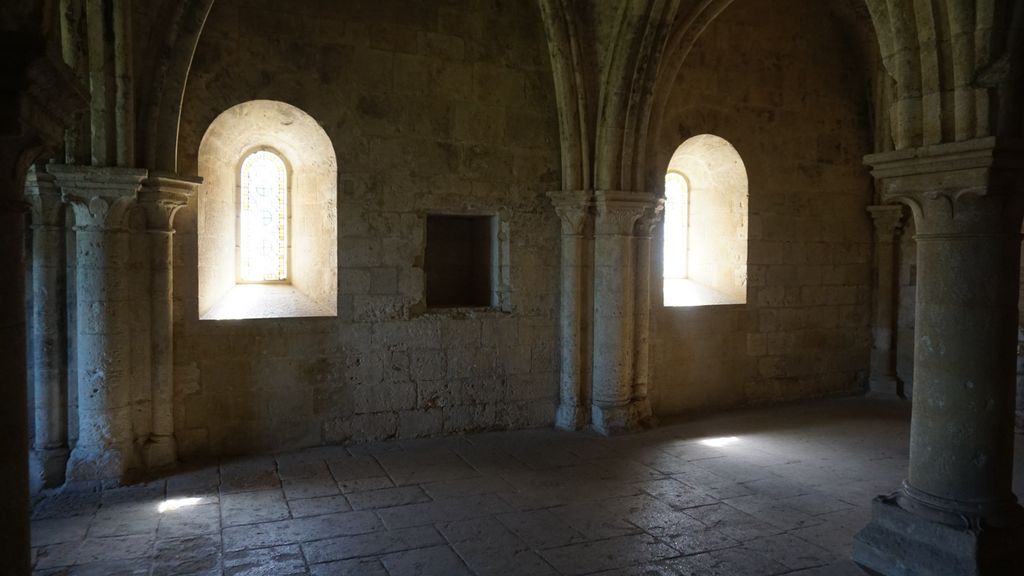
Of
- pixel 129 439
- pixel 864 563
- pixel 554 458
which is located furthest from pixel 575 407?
pixel 129 439

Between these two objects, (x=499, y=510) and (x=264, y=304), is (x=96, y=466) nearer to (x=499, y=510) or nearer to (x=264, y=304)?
(x=264, y=304)

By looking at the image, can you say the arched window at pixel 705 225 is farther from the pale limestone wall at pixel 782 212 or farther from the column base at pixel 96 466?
the column base at pixel 96 466

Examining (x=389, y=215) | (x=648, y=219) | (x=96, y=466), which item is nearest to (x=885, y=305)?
(x=648, y=219)

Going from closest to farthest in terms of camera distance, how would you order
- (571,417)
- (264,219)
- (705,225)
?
(264,219), (571,417), (705,225)

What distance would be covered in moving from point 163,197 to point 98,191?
0.44 meters

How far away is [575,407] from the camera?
22.8 ft

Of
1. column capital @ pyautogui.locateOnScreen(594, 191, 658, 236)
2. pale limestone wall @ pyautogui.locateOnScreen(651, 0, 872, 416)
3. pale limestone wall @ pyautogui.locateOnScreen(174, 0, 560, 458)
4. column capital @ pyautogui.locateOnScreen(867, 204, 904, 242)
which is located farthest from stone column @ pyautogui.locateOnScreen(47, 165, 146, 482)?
column capital @ pyautogui.locateOnScreen(867, 204, 904, 242)

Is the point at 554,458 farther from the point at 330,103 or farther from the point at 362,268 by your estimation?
the point at 330,103

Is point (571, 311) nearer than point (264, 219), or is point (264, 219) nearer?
point (264, 219)

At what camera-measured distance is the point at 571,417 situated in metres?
6.93

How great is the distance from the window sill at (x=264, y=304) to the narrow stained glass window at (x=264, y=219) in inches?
7.1

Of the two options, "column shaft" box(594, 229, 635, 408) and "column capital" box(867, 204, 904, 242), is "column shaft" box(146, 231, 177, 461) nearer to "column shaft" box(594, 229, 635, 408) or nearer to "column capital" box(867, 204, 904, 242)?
"column shaft" box(594, 229, 635, 408)

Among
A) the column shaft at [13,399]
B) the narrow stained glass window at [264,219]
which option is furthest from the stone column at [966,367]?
the narrow stained glass window at [264,219]

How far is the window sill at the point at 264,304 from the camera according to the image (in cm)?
601
